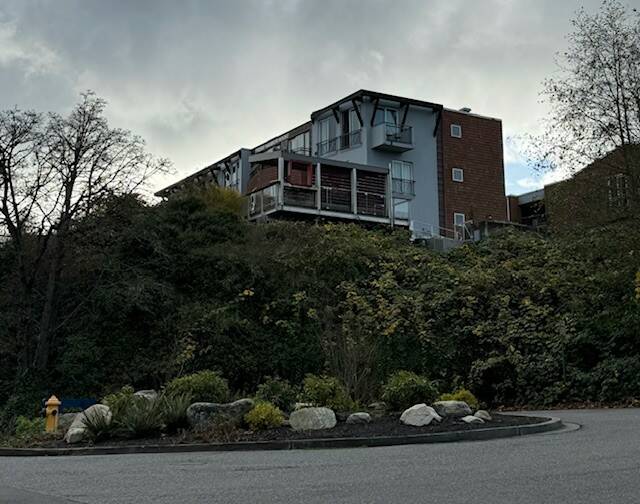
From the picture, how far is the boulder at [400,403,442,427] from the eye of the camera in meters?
12.5

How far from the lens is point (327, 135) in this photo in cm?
4822

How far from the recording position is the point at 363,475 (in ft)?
27.5

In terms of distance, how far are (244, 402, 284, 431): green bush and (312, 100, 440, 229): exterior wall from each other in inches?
1312

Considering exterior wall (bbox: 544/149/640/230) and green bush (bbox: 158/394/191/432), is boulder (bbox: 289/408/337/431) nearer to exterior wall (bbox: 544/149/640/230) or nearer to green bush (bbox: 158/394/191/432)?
green bush (bbox: 158/394/191/432)

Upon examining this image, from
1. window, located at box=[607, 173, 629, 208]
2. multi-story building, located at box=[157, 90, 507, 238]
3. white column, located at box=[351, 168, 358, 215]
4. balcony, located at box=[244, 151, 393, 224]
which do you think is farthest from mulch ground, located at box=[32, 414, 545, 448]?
white column, located at box=[351, 168, 358, 215]

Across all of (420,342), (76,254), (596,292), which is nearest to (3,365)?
(76,254)

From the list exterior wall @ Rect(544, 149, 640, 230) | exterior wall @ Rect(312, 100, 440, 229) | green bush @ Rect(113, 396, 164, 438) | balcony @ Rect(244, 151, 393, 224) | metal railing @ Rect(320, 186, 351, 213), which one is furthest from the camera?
exterior wall @ Rect(312, 100, 440, 229)

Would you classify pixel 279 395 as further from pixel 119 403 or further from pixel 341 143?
pixel 341 143

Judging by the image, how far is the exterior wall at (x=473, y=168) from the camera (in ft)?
160

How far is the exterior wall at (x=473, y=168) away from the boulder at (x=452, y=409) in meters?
35.1

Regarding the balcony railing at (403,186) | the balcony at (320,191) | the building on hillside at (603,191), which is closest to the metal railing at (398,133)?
the balcony railing at (403,186)

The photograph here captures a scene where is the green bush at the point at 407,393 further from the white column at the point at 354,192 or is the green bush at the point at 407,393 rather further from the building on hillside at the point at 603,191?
the white column at the point at 354,192

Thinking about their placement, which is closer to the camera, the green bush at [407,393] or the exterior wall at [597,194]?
the green bush at [407,393]

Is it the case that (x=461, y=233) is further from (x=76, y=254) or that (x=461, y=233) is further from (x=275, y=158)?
(x=76, y=254)
